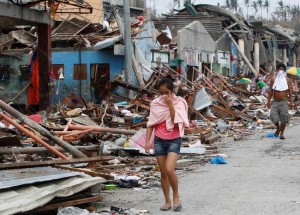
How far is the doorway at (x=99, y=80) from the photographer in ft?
87.2

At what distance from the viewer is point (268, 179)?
9.74m

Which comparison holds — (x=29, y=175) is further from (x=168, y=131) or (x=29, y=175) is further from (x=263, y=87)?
(x=263, y=87)

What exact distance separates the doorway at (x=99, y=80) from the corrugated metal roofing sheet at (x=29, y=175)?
61.7 feet

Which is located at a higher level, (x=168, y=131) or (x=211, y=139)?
(x=168, y=131)

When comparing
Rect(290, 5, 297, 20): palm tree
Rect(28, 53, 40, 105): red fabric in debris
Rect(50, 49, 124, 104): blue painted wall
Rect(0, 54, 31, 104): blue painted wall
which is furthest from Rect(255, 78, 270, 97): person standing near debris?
Rect(290, 5, 297, 20): palm tree

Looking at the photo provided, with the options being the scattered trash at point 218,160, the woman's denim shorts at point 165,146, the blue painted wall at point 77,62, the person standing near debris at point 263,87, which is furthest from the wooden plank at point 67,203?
the person standing near debris at point 263,87

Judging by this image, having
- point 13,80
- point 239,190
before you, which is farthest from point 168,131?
point 13,80

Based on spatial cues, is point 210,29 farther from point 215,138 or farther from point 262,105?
point 215,138

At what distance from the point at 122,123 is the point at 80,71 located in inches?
385

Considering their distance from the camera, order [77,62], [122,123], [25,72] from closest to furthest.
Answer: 1. [122,123]
2. [25,72]
3. [77,62]

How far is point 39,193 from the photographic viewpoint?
6.57 meters

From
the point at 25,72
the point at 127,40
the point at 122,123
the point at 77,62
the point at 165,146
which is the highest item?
the point at 127,40

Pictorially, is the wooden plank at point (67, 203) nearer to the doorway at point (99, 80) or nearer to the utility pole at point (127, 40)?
the utility pole at point (127, 40)

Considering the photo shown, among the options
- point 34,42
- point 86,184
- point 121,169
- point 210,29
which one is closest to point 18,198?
point 86,184
